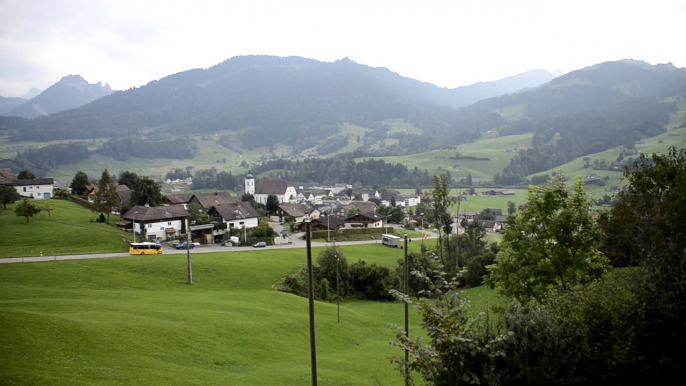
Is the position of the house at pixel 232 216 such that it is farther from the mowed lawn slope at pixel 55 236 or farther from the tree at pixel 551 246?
the tree at pixel 551 246

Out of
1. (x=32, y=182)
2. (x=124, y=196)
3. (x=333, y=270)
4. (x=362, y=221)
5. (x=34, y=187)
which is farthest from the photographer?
(x=362, y=221)

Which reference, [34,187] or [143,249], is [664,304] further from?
[34,187]

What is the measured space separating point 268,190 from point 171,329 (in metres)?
118

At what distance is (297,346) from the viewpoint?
24.0m

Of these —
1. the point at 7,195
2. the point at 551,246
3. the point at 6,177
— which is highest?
the point at 6,177

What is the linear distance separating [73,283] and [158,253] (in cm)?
1519

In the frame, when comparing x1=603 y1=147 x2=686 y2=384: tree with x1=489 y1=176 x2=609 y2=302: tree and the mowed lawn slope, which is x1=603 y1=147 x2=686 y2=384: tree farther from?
the mowed lawn slope

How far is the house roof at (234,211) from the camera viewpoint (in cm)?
6791

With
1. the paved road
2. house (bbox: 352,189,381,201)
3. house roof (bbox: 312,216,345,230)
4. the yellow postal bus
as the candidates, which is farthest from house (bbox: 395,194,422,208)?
the yellow postal bus

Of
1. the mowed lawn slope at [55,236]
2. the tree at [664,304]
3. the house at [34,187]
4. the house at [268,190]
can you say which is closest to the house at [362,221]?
the mowed lawn slope at [55,236]

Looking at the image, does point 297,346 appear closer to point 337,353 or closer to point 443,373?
point 337,353

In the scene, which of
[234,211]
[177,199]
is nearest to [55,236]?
[234,211]

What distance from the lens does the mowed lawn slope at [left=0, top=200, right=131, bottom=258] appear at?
4373cm

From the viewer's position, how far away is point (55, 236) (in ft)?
157
